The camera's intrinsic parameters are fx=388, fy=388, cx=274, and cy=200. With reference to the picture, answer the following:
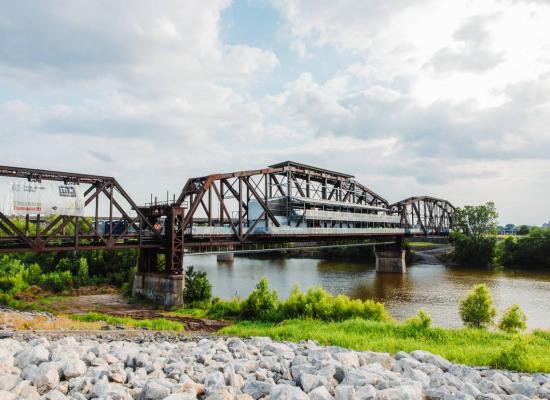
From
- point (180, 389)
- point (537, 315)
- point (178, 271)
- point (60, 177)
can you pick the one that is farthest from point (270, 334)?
point (537, 315)

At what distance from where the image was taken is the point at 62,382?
32.0 ft

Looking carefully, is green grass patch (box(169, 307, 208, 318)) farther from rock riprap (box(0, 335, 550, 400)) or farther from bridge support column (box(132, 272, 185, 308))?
rock riprap (box(0, 335, 550, 400))

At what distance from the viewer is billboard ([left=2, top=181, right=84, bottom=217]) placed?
3164 centimetres

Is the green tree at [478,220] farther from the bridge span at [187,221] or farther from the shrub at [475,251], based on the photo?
the bridge span at [187,221]

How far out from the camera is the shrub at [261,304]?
1147 inches

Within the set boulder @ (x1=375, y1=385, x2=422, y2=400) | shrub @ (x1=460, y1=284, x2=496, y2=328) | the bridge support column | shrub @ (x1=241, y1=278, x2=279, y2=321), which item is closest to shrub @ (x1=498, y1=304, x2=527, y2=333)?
shrub @ (x1=460, y1=284, x2=496, y2=328)

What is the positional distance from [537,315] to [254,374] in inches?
1636

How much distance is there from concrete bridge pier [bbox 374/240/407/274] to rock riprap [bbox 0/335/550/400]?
3296 inches

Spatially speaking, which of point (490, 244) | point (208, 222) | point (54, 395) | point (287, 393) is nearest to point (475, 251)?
point (490, 244)

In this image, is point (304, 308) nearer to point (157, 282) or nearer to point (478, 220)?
point (157, 282)

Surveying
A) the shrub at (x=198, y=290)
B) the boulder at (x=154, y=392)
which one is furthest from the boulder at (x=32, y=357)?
the shrub at (x=198, y=290)

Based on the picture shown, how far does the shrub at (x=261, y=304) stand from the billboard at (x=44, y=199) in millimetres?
17912

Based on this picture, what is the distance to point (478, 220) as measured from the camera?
114312 millimetres

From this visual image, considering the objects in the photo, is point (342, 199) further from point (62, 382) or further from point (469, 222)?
point (62, 382)
